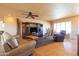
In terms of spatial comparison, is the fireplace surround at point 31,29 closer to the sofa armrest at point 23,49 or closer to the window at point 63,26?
the sofa armrest at point 23,49

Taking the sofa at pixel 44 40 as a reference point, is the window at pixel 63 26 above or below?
above

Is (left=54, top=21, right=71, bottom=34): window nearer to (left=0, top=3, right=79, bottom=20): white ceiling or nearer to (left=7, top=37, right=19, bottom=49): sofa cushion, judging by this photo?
(left=0, top=3, right=79, bottom=20): white ceiling

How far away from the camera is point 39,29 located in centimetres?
214

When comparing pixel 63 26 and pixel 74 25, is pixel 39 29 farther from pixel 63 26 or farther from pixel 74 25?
pixel 74 25

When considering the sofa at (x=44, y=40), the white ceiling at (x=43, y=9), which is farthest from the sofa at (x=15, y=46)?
the white ceiling at (x=43, y=9)

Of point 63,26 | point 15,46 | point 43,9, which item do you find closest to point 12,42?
point 15,46

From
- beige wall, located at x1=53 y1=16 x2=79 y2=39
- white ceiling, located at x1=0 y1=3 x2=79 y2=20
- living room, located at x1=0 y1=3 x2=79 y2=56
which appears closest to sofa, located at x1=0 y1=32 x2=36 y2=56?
living room, located at x1=0 y1=3 x2=79 y2=56

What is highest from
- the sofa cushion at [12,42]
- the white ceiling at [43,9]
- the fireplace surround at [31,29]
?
the white ceiling at [43,9]

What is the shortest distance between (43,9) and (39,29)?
0.40m

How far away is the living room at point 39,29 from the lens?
2.00 meters

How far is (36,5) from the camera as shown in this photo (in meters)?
2.01

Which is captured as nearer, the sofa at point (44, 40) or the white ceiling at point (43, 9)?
the white ceiling at point (43, 9)

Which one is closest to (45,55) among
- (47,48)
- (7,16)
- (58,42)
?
(47,48)

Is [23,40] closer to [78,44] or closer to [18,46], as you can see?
[18,46]
